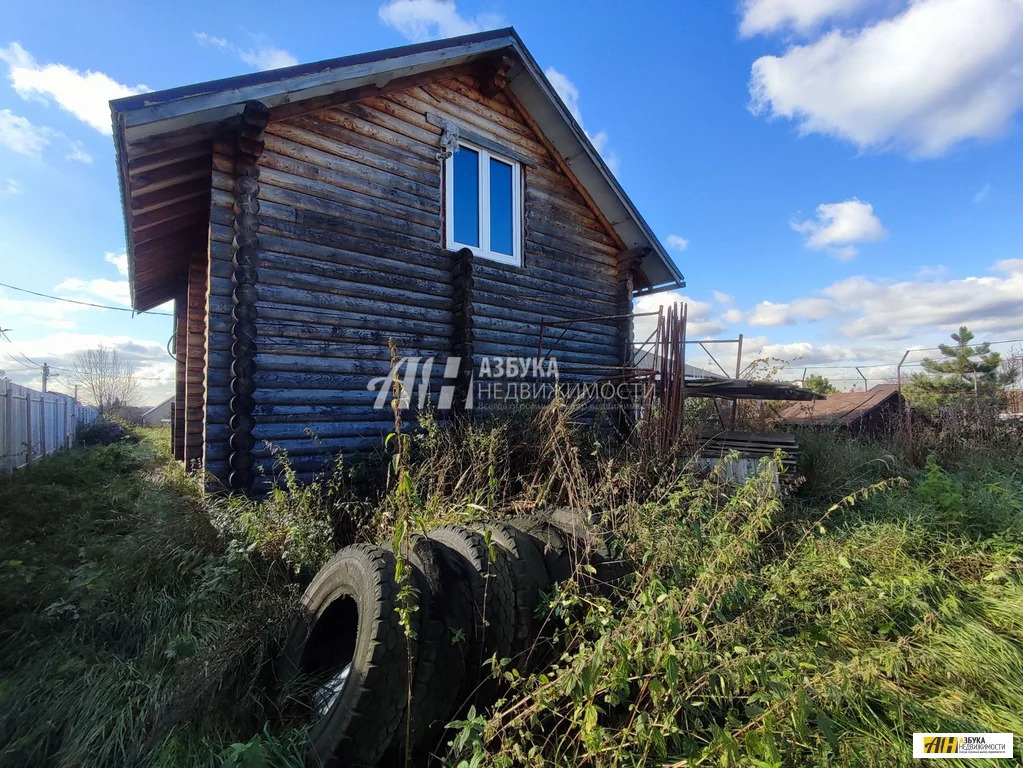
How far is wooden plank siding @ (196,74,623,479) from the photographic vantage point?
5.30 metres

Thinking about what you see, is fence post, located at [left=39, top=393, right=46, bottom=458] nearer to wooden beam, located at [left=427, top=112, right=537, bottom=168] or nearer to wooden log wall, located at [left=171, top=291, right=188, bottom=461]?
wooden log wall, located at [left=171, top=291, right=188, bottom=461]

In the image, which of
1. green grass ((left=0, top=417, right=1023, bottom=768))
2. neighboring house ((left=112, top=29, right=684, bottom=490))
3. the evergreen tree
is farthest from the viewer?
the evergreen tree

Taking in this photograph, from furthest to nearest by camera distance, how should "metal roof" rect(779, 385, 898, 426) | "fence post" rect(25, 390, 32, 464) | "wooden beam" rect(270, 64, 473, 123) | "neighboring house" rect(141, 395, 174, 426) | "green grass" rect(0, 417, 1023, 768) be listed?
"neighboring house" rect(141, 395, 174, 426), "fence post" rect(25, 390, 32, 464), "metal roof" rect(779, 385, 898, 426), "wooden beam" rect(270, 64, 473, 123), "green grass" rect(0, 417, 1023, 768)

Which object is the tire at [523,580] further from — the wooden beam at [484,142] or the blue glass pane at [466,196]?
the wooden beam at [484,142]

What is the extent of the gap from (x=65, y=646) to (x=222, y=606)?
87 centimetres

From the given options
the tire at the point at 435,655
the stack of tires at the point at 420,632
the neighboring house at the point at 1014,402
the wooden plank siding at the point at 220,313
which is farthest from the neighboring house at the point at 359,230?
the neighboring house at the point at 1014,402

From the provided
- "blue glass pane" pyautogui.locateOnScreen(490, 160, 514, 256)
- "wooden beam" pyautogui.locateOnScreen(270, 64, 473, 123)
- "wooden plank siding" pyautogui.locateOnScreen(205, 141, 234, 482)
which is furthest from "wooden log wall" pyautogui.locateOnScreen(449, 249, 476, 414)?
"wooden plank siding" pyautogui.locateOnScreen(205, 141, 234, 482)

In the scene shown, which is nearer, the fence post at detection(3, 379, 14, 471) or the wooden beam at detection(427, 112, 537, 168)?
the wooden beam at detection(427, 112, 537, 168)

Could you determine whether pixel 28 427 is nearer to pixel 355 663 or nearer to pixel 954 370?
pixel 355 663

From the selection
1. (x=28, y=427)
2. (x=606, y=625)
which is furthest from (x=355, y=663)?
(x=28, y=427)

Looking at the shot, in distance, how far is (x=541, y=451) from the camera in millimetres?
4973

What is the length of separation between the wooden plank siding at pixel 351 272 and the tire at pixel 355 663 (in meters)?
2.59

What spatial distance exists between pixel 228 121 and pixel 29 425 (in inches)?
476

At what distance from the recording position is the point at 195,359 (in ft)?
27.8
